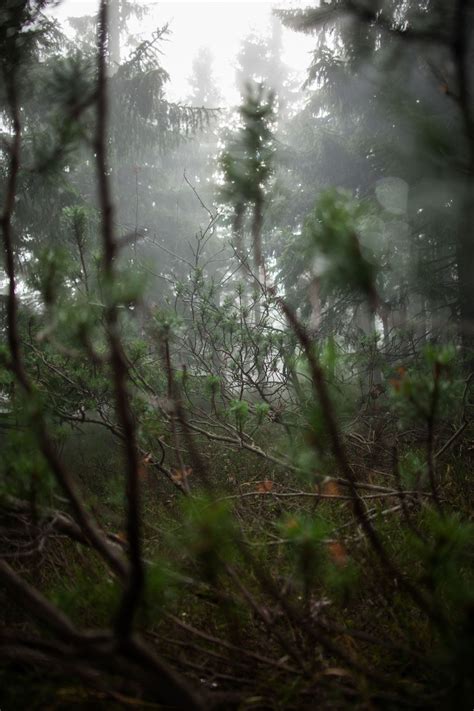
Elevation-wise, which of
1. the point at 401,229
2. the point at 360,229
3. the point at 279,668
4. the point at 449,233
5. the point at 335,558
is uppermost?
the point at 401,229

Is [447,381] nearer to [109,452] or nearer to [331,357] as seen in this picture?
[331,357]

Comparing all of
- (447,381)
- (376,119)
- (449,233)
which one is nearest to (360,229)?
(447,381)

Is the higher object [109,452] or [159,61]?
[159,61]

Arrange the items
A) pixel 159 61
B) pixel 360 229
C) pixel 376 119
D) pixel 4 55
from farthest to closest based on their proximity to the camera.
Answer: pixel 159 61 → pixel 376 119 → pixel 4 55 → pixel 360 229

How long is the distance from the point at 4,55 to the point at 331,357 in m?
1.87

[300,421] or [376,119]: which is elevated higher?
[376,119]

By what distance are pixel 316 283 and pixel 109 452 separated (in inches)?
201

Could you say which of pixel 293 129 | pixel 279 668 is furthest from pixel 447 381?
pixel 293 129

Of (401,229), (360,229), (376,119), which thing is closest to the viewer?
(360,229)

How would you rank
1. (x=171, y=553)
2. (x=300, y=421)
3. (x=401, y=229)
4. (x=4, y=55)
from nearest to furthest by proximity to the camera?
(x=4, y=55), (x=171, y=553), (x=300, y=421), (x=401, y=229)

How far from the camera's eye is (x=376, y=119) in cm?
831

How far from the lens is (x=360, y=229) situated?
114cm

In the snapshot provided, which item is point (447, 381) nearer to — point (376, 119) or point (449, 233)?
point (449, 233)

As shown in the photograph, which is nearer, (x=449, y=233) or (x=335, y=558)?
(x=335, y=558)
